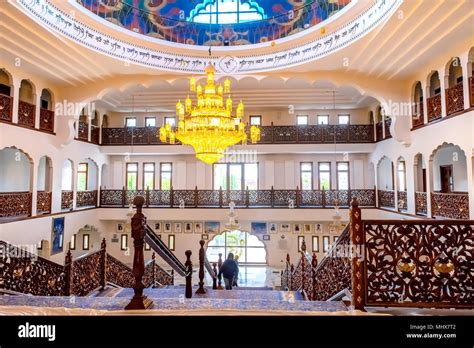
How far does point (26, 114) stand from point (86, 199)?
4211 mm

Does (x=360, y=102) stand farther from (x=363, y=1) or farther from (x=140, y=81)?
(x=140, y=81)

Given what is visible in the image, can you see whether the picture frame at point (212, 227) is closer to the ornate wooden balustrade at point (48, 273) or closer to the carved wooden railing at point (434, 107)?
the ornate wooden balustrade at point (48, 273)

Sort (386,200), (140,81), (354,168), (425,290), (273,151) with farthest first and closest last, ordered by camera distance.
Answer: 1. (354,168)
2. (273,151)
3. (386,200)
4. (140,81)
5. (425,290)

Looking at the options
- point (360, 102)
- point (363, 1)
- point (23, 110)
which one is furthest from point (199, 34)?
point (360, 102)

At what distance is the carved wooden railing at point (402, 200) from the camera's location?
9.52 meters

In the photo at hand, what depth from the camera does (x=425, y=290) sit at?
2.65 m

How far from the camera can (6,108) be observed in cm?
750

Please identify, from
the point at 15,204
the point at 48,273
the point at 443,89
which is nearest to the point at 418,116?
the point at 443,89

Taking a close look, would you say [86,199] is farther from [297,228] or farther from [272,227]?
[297,228]

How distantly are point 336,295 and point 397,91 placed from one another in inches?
296

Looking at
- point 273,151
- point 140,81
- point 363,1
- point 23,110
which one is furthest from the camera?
point 273,151

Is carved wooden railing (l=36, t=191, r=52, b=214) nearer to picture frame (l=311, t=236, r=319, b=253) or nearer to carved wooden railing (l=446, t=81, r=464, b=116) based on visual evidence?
picture frame (l=311, t=236, r=319, b=253)

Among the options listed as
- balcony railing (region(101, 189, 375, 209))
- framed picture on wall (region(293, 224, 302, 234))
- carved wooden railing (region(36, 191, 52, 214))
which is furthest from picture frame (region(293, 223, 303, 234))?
carved wooden railing (region(36, 191, 52, 214))

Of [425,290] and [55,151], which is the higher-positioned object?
[55,151]
